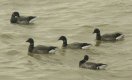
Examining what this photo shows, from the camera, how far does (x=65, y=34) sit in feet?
101

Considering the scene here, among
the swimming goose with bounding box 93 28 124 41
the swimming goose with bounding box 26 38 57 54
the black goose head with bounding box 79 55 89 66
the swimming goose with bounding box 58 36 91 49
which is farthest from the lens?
the swimming goose with bounding box 93 28 124 41

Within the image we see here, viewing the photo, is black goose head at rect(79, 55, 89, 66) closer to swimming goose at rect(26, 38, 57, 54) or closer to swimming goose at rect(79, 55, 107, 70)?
swimming goose at rect(79, 55, 107, 70)

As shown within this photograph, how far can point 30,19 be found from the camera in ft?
108

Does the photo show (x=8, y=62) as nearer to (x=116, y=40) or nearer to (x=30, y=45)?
(x=30, y=45)

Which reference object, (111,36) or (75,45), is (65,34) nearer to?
(111,36)

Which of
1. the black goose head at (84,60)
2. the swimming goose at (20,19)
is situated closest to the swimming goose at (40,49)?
the black goose head at (84,60)

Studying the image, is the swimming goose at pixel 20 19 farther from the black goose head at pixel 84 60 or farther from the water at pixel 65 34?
the black goose head at pixel 84 60

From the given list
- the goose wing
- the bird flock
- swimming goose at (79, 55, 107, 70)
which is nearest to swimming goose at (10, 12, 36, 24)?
the bird flock

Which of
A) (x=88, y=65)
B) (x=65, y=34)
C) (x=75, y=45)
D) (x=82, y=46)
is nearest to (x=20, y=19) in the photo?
(x=65, y=34)

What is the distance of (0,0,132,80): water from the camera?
24.5 m

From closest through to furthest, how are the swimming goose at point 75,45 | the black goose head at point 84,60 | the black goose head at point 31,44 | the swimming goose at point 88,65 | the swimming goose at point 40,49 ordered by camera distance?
the swimming goose at point 88,65
the black goose head at point 84,60
the swimming goose at point 40,49
the swimming goose at point 75,45
the black goose head at point 31,44

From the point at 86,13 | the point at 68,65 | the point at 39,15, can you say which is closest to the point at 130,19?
the point at 86,13

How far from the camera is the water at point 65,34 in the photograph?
80.2 feet

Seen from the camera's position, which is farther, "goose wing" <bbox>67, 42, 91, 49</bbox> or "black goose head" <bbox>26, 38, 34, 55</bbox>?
"black goose head" <bbox>26, 38, 34, 55</bbox>
